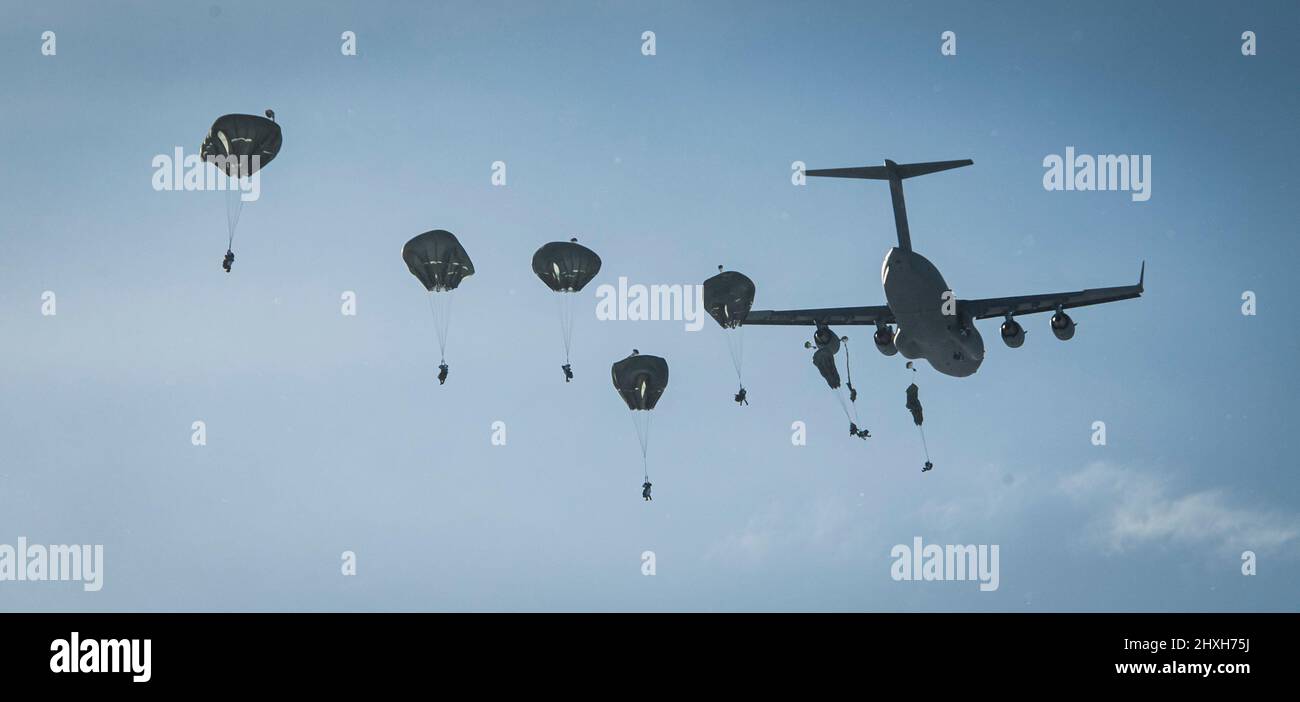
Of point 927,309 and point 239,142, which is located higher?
point 239,142

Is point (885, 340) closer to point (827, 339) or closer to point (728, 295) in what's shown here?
point (827, 339)

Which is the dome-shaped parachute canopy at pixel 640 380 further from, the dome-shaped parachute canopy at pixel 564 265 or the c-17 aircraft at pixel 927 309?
the c-17 aircraft at pixel 927 309

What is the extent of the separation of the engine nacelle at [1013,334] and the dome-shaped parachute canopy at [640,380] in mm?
16319

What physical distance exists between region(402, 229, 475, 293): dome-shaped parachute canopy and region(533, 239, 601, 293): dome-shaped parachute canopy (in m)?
3.68

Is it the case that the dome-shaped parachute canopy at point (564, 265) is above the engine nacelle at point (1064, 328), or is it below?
above

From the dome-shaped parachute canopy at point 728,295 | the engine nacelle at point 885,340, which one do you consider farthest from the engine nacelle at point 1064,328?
the dome-shaped parachute canopy at point 728,295

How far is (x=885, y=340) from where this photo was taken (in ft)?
203

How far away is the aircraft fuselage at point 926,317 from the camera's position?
53.6 metres

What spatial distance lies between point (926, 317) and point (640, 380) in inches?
513

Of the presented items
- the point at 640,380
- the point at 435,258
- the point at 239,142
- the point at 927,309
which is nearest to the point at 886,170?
the point at 927,309

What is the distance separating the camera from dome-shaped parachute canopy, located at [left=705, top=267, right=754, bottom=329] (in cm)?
5838

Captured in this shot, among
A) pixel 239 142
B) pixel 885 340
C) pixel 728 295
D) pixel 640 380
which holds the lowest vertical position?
pixel 640 380
